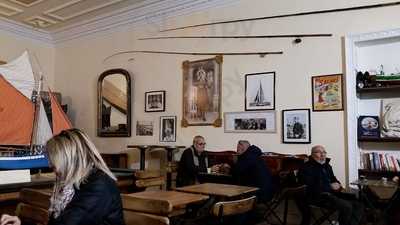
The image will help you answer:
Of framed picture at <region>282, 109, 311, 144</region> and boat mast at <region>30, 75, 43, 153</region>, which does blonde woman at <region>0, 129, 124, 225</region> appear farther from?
boat mast at <region>30, 75, 43, 153</region>

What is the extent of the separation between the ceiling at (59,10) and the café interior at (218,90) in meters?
0.03

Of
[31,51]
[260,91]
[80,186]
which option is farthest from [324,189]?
[31,51]

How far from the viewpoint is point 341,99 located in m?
4.55

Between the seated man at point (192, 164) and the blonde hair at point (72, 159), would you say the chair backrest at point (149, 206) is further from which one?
the seated man at point (192, 164)

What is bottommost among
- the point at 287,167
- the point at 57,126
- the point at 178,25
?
the point at 287,167

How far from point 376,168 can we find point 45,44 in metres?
6.70

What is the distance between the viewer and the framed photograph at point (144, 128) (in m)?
6.35

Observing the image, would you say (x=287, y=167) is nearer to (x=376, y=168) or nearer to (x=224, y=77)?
(x=376, y=168)

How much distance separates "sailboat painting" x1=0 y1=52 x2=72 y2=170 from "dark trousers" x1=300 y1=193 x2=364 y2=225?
146 inches

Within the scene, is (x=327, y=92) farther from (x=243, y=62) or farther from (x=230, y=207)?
(x=230, y=207)

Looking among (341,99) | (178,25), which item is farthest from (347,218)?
(178,25)

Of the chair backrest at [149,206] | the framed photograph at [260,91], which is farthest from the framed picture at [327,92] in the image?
the chair backrest at [149,206]

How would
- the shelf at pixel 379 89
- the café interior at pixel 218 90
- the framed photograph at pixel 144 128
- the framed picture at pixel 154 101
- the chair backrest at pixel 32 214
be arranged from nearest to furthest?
the chair backrest at pixel 32 214 < the café interior at pixel 218 90 < the shelf at pixel 379 89 < the framed picture at pixel 154 101 < the framed photograph at pixel 144 128

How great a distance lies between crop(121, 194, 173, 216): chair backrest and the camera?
7.44 feet
